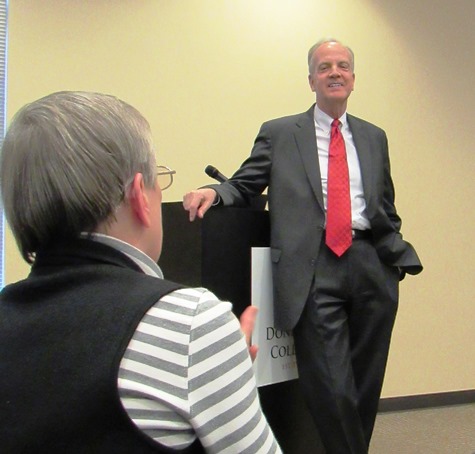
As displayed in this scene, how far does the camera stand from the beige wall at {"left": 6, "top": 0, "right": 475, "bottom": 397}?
2980 millimetres

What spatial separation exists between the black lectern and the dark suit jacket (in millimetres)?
72

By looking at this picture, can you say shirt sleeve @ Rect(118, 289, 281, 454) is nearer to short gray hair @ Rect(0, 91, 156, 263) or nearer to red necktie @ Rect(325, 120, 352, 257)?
short gray hair @ Rect(0, 91, 156, 263)

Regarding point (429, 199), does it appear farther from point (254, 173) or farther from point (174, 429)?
point (174, 429)

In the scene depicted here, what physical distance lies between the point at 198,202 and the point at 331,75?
2.69ft

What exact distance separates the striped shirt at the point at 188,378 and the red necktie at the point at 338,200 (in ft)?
4.67

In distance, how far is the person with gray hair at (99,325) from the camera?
1.98ft

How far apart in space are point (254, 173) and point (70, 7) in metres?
1.49

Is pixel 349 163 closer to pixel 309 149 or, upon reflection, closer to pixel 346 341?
pixel 309 149

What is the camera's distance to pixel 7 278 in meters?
2.89

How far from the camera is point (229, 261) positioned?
1.86 metres

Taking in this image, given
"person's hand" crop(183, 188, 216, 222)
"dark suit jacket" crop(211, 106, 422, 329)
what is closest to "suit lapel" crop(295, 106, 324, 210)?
"dark suit jacket" crop(211, 106, 422, 329)

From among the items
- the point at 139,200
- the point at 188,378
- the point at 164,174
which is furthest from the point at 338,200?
the point at 188,378

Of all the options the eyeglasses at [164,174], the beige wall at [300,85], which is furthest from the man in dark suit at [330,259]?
the beige wall at [300,85]

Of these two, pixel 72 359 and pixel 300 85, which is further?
pixel 300 85
